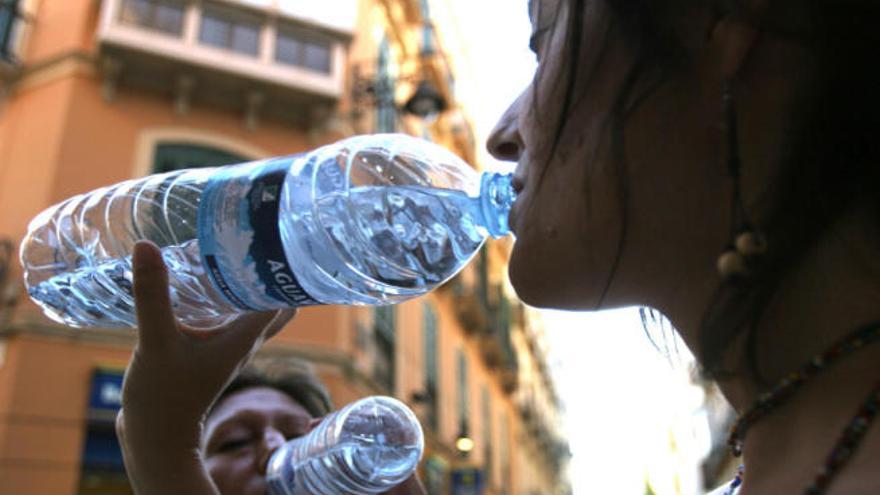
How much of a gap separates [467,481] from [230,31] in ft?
24.3

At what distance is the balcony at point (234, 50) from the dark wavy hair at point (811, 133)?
1003cm

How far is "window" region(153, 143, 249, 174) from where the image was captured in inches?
386

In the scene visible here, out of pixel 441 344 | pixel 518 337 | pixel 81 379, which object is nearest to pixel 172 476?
pixel 81 379

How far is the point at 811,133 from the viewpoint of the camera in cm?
74

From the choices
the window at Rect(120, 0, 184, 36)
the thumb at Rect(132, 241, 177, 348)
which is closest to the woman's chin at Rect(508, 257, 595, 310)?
the thumb at Rect(132, 241, 177, 348)

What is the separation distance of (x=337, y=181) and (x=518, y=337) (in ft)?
82.3

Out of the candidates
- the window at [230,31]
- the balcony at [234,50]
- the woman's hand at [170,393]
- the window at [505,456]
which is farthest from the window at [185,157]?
the window at [505,456]

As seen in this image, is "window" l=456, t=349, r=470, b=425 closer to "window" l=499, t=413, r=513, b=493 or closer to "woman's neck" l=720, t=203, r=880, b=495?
"window" l=499, t=413, r=513, b=493

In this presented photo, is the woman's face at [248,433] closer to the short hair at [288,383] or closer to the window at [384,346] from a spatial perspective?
the short hair at [288,383]

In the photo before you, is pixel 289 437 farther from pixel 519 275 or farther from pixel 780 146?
pixel 780 146

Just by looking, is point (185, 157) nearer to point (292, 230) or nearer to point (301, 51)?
point (301, 51)

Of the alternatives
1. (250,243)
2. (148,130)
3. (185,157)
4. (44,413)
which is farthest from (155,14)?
(250,243)

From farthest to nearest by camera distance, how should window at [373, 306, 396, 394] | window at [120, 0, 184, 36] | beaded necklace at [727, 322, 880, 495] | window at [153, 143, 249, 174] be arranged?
window at [373, 306, 396, 394] → window at [120, 0, 184, 36] → window at [153, 143, 249, 174] → beaded necklace at [727, 322, 880, 495]

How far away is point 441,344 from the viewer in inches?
589
